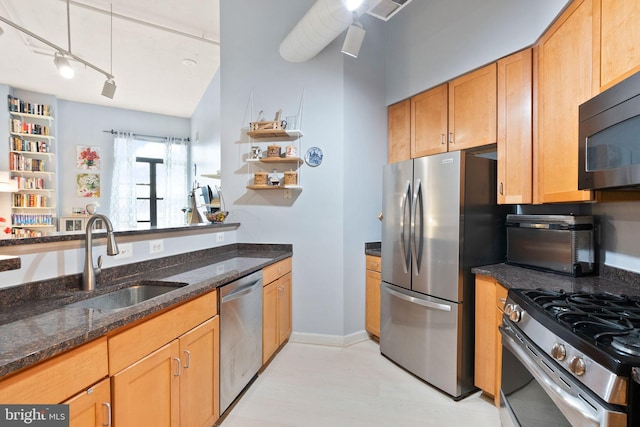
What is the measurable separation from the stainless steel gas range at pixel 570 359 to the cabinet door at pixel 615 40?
3.40 feet

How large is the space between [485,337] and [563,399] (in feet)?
3.40

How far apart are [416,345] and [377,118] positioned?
221 centimetres

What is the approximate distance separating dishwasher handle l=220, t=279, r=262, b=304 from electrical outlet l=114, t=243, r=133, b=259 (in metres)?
0.64

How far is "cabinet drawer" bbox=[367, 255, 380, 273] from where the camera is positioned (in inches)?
119

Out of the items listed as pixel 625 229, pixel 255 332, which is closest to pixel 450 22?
pixel 625 229

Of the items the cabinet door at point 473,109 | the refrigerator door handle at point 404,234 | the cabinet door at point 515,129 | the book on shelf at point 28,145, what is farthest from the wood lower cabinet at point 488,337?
the book on shelf at point 28,145

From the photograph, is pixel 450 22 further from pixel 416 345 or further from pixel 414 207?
pixel 416 345

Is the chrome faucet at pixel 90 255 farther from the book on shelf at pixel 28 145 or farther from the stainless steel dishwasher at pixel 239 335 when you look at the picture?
the book on shelf at pixel 28 145

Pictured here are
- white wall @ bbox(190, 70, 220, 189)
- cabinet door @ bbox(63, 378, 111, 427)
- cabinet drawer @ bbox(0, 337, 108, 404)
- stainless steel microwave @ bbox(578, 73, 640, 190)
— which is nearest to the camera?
cabinet drawer @ bbox(0, 337, 108, 404)

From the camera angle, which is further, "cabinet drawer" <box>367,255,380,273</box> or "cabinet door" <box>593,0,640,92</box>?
"cabinet drawer" <box>367,255,380,273</box>

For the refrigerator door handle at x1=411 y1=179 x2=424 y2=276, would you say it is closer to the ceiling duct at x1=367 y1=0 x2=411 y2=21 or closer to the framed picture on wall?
the ceiling duct at x1=367 y1=0 x2=411 y2=21

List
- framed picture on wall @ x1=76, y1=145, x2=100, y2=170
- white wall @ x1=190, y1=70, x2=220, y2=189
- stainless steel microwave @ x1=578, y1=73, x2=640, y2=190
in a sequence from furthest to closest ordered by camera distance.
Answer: framed picture on wall @ x1=76, y1=145, x2=100, y2=170
white wall @ x1=190, y1=70, x2=220, y2=189
stainless steel microwave @ x1=578, y1=73, x2=640, y2=190

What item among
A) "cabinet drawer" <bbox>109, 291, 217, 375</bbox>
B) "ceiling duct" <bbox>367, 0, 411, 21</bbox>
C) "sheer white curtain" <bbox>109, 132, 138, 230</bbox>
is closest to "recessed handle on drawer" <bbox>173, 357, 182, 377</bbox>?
"cabinet drawer" <bbox>109, 291, 217, 375</bbox>

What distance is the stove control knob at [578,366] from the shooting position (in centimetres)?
102
